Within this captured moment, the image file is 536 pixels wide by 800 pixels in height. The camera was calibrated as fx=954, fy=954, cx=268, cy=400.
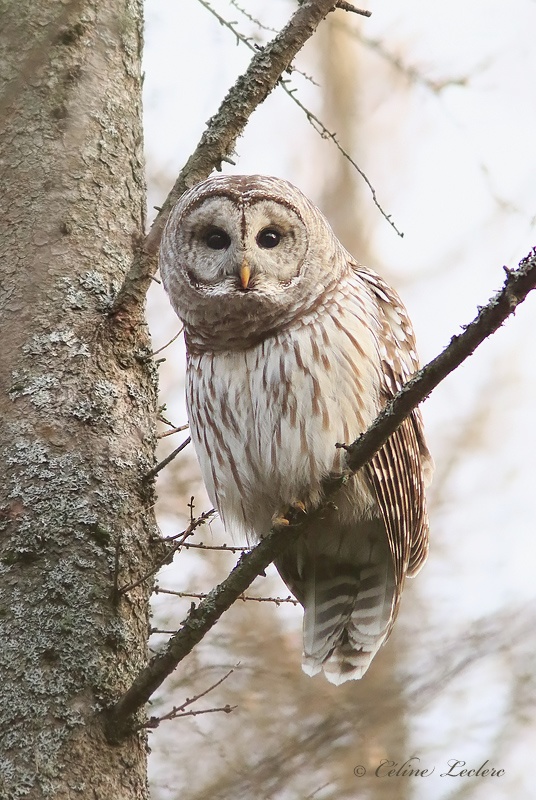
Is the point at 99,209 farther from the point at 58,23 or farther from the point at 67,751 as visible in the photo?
the point at 67,751

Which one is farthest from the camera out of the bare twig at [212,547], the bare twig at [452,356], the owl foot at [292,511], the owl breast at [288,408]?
the owl breast at [288,408]

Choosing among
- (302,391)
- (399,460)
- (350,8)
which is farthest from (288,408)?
(350,8)

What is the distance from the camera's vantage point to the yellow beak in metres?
3.48

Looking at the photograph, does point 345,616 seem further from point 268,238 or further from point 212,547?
point 268,238

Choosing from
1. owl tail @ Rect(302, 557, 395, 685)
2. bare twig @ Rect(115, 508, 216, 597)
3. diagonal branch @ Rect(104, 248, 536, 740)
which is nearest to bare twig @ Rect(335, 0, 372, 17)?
diagonal branch @ Rect(104, 248, 536, 740)

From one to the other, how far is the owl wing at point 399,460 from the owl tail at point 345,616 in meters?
0.13

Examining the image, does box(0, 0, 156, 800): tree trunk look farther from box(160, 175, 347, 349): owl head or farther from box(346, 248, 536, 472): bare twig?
box(346, 248, 536, 472): bare twig

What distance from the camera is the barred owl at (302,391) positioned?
331 centimetres

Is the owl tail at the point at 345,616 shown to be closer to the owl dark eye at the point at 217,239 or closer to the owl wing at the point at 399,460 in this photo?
the owl wing at the point at 399,460

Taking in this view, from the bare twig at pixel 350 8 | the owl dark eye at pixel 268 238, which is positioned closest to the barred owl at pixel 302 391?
the owl dark eye at pixel 268 238

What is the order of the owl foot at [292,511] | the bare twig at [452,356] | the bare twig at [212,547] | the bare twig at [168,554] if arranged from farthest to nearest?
the owl foot at [292,511]
the bare twig at [212,547]
the bare twig at [168,554]
the bare twig at [452,356]

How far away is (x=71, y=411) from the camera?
2.95 meters

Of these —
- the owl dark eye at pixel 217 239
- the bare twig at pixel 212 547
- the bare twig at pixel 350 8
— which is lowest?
the bare twig at pixel 212 547

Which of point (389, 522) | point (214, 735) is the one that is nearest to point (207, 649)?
point (214, 735)
